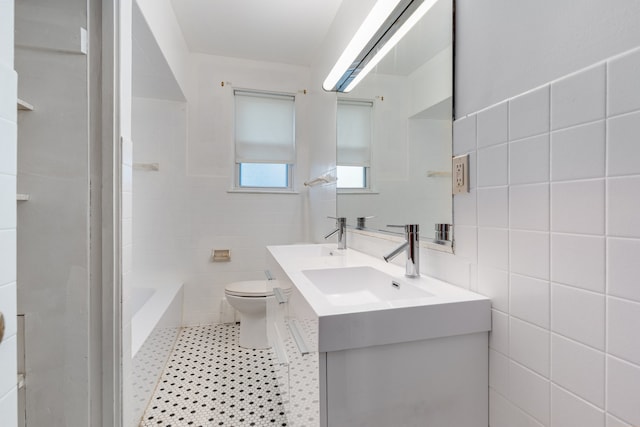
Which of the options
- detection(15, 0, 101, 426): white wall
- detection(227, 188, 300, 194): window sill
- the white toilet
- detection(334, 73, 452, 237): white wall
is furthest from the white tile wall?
detection(227, 188, 300, 194): window sill

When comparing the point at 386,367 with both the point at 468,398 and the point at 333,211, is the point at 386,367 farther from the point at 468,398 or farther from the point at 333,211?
the point at 333,211

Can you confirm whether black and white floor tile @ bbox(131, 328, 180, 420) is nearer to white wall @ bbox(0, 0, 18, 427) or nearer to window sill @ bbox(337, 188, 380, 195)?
white wall @ bbox(0, 0, 18, 427)

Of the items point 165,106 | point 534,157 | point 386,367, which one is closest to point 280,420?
point 386,367

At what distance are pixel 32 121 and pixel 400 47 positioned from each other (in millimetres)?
1438

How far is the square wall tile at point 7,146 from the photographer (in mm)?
634

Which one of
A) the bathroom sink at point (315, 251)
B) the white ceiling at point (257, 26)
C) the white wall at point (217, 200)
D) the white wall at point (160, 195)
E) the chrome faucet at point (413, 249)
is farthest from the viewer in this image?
the white wall at point (217, 200)

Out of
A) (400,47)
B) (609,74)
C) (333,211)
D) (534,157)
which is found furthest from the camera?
(333,211)

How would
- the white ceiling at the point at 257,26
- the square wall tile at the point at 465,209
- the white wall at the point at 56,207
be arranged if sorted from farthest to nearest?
the white ceiling at the point at 257,26
the white wall at the point at 56,207
the square wall tile at the point at 465,209

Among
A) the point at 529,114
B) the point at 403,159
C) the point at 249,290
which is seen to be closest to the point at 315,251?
the point at 249,290

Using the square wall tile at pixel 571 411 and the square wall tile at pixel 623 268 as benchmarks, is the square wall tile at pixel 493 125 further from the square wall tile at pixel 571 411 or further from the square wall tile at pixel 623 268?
the square wall tile at pixel 571 411

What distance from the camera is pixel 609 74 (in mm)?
608

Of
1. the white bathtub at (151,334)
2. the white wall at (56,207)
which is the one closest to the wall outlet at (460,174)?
the white wall at (56,207)

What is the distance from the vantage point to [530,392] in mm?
777

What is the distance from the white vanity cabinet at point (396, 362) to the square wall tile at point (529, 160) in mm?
349
